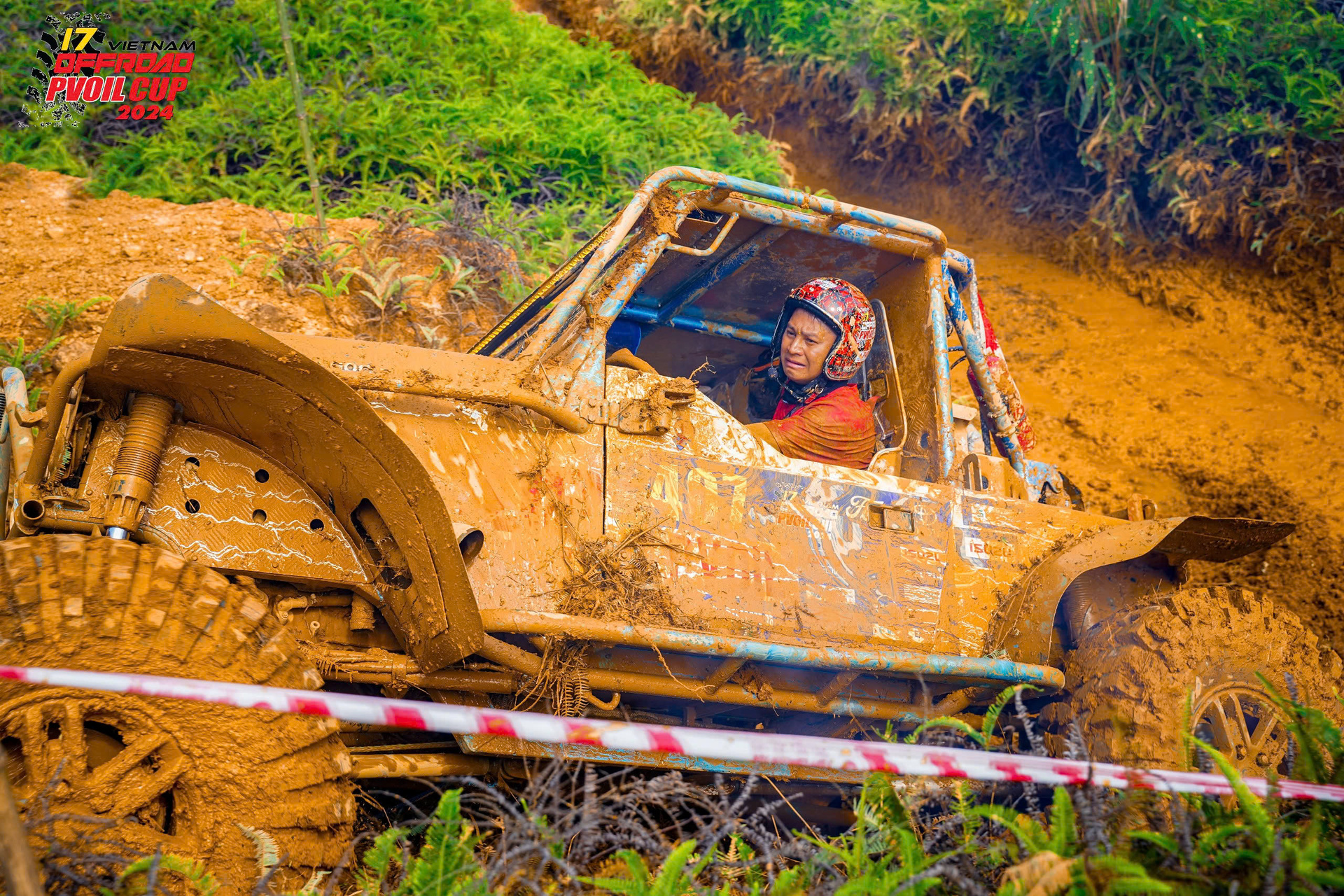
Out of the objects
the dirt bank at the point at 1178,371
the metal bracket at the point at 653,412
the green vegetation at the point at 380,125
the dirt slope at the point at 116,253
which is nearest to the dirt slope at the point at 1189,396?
the dirt bank at the point at 1178,371

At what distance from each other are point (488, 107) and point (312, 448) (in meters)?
5.74

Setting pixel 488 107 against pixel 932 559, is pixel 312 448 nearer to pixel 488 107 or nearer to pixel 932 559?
pixel 932 559

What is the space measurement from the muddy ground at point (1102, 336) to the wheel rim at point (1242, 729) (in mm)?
2930

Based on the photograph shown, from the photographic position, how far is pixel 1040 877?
196 cm

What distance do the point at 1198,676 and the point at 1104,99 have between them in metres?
6.11

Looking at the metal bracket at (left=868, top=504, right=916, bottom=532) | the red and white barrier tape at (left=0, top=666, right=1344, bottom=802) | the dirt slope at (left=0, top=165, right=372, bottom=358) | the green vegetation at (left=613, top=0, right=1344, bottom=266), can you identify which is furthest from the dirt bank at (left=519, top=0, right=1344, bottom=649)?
the dirt slope at (left=0, top=165, right=372, bottom=358)

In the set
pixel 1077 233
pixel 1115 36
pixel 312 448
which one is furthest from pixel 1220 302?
pixel 312 448

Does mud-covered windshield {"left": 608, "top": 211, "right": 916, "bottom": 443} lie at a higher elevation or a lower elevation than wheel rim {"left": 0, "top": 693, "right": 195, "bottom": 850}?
higher

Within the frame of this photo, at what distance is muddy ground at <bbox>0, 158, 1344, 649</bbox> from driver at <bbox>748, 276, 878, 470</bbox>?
2.96 metres

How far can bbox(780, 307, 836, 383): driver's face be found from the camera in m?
4.01

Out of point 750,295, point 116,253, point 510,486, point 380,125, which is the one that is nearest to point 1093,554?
point 750,295

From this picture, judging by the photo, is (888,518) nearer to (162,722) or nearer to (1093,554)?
(1093,554)

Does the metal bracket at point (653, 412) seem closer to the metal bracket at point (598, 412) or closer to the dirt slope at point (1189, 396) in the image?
the metal bracket at point (598, 412)

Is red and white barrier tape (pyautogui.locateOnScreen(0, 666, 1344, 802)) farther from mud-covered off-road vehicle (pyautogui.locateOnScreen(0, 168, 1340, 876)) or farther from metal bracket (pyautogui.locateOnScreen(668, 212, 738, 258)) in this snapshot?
metal bracket (pyautogui.locateOnScreen(668, 212, 738, 258))
